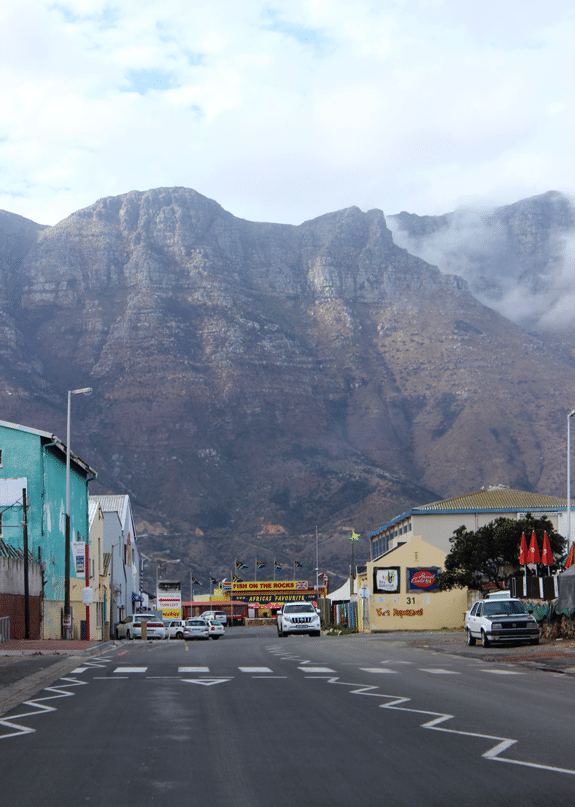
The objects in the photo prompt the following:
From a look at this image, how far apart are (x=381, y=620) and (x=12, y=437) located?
2938 cm

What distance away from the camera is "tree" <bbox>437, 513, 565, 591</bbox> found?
5934 cm

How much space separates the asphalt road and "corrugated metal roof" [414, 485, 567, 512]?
6628cm

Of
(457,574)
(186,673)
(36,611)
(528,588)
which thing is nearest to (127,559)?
(457,574)

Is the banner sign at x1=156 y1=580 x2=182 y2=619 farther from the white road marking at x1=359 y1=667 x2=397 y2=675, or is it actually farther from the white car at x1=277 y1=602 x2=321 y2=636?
the white road marking at x1=359 y1=667 x2=397 y2=675

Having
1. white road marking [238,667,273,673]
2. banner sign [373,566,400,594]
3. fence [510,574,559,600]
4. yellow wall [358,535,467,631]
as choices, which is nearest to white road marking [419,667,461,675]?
white road marking [238,667,273,673]

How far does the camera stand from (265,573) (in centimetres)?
18800

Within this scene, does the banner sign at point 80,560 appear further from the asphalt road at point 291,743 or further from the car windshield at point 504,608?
the asphalt road at point 291,743

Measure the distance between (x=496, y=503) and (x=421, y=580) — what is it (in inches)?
834

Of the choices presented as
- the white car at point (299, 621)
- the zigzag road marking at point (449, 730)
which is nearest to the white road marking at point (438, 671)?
the zigzag road marking at point (449, 730)

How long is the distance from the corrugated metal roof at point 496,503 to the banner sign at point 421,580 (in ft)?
52.1

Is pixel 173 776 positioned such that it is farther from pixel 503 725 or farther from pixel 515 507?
pixel 515 507

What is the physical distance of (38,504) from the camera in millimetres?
48312

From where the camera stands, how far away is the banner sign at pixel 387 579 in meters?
65.6

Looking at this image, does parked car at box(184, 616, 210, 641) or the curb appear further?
parked car at box(184, 616, 210, 641)
